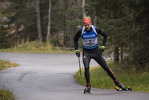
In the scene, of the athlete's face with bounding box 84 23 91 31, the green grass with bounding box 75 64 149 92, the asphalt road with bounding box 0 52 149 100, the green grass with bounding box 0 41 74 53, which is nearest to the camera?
the asphalt road with bounding box 0 52 149 100

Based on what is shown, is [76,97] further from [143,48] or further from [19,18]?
[19,18]

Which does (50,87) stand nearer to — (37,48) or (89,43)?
(89,43)

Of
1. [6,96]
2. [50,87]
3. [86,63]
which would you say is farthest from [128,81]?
[6,96]

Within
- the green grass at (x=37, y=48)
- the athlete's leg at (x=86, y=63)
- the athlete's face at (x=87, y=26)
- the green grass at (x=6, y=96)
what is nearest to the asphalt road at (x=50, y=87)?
the green grass at (x=6, y=96)

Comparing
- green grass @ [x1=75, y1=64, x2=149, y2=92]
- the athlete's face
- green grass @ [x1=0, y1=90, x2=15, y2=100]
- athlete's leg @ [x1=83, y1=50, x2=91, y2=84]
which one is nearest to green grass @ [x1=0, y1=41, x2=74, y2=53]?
green grass @ [x1=75, y1=64, x2=149, y2=92]

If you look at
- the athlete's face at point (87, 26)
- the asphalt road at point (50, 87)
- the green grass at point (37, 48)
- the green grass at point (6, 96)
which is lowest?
the green grass at point (37, 48)

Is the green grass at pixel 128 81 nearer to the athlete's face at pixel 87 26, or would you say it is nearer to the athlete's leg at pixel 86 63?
the athlete's leg at pixel 86 63

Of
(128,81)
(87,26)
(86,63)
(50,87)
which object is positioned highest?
(87,26)

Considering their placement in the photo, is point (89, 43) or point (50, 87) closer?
point (89, 43)

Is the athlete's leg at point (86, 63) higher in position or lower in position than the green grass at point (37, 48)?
higher

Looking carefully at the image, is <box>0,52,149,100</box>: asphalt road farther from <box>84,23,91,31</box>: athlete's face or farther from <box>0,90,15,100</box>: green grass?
<box>84,23,91,31</box>: athlete's face

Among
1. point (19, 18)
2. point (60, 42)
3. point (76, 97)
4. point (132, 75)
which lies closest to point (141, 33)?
point (132, 75)

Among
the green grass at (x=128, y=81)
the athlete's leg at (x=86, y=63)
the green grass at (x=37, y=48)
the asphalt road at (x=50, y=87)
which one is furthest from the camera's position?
the green grass at (x=37, y=48)

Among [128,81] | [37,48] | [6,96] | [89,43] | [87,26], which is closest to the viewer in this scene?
[6,96]
